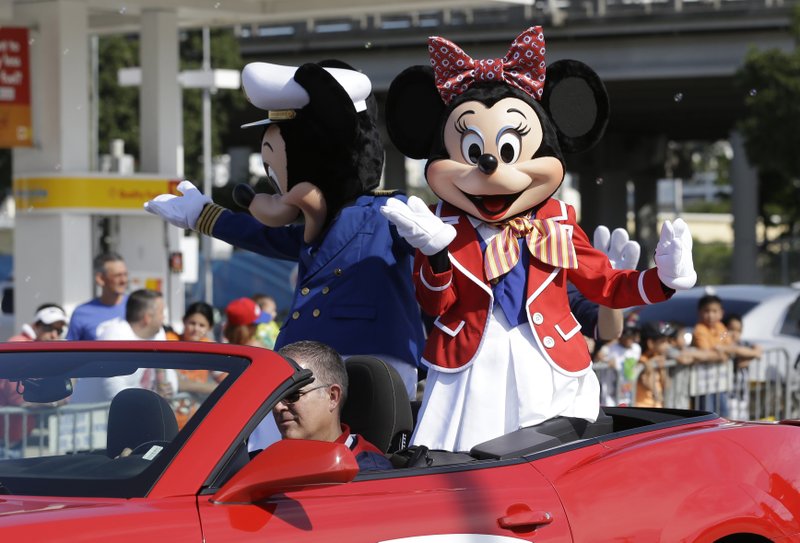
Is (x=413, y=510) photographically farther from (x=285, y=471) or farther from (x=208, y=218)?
(x=208, y=218)

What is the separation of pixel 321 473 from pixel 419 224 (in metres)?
1.55

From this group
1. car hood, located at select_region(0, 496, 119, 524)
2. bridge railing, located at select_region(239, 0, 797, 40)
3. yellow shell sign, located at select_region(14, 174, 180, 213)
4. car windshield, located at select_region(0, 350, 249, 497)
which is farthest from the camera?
bridge railing, located at select_region(239, 0, 797, 40)

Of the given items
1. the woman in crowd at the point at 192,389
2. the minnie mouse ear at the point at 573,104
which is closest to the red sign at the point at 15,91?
the minnie mouse ear at the point at 573,104

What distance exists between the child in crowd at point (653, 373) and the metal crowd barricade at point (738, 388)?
34 mm

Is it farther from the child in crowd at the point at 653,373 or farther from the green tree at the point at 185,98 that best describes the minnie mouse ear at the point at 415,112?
the green tree at the point at 185,98

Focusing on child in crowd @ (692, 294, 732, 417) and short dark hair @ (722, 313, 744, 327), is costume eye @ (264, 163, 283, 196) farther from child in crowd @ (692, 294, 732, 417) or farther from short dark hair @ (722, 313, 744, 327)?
short dark hair @ (722, 313, 744, 327)

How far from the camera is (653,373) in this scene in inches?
380

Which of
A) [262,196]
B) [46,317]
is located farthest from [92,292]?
[262,196]

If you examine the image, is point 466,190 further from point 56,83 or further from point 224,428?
point 56,83

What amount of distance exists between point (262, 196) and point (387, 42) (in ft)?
94.4

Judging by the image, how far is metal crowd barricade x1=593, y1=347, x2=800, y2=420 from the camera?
9.95m

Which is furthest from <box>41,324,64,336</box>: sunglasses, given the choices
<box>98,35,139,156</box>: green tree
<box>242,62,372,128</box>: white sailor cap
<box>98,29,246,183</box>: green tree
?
<box>98,29,246,183</box>: green tree

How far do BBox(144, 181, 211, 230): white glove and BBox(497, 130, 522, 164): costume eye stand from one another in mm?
1358

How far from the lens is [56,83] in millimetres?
14906
